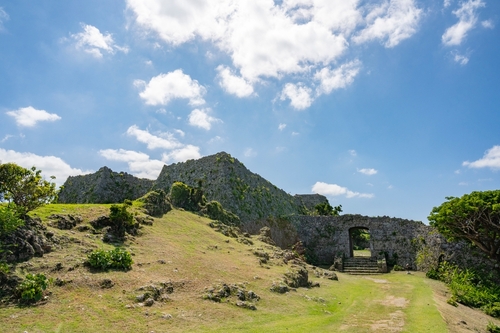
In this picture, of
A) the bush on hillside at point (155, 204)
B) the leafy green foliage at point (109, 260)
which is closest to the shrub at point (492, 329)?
the leafy green foliage at point (109, 260)

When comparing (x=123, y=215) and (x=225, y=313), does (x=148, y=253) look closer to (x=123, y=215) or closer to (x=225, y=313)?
(x=123, y=215)

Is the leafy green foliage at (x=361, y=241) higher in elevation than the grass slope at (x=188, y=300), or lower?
higher

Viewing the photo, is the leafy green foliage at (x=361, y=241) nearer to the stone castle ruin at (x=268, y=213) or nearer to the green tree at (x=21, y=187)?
the stone castle ruin at (x=268, y=213)

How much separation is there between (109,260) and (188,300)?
3841 mm

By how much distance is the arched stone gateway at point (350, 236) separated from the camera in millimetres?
35375

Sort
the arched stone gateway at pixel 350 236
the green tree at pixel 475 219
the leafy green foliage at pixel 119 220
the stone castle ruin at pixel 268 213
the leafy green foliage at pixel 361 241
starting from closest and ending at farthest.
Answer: the leafy green foliage at pixel 119 220, the green tree at pixel 475 219, the arched stone gateway at pixel 350 236, the stone castle ruin at pixel 268 213, the leafy green foliage at pixel 361 241

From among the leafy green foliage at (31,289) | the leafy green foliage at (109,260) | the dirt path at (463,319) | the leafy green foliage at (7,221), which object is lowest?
the dirt path at (463,319)

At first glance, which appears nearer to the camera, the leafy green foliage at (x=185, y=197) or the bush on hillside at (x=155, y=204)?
the bush on hillside at (x=155, y=204)

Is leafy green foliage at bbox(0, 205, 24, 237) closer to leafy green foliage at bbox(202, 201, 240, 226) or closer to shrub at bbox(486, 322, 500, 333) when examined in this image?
leafy green foliage at bbox(202, 201, 240, 226)

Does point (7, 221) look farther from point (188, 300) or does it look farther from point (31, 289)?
point (188, 300)

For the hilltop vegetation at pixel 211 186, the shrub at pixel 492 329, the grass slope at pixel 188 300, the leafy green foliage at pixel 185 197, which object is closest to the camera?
the grass slope at pixel 188 300

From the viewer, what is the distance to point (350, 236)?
39.6 meters

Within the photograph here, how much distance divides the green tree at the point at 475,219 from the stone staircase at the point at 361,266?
928cm

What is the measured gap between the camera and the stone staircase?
108 feet
